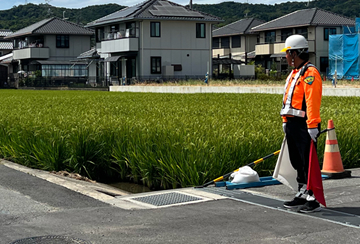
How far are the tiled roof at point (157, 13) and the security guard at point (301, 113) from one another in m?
45.4

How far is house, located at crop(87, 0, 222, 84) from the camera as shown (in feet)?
171

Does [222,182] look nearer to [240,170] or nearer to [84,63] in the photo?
[240,170]

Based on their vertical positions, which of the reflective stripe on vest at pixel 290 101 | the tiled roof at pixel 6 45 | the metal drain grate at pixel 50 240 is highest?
the tiled roof at pixel 6 45

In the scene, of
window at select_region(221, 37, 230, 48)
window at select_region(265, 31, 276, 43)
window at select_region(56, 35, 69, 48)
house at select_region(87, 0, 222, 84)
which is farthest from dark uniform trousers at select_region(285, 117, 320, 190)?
window at select_region(56, 35, 69, 48)

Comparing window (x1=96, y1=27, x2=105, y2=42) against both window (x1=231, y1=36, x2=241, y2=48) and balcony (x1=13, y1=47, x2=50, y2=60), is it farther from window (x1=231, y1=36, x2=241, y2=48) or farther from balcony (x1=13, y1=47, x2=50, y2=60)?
window (x1=231, y1=36, x2=241, y2=48)

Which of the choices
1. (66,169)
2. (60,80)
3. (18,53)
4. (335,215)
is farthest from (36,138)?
(18,53)

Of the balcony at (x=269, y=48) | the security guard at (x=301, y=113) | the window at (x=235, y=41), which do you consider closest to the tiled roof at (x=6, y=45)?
the window at (x=235, y=41)

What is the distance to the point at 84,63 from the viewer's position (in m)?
66.8

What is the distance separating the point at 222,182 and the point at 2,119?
738cm

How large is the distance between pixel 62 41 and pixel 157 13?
22.9 m

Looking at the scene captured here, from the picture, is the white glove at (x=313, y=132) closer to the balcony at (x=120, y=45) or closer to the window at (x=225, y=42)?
the balcony at (x=120, y=45)

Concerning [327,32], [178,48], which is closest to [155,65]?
[178,48]

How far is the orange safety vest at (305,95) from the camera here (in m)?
6.23

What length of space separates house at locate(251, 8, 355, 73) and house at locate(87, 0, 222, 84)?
30.3 ft
